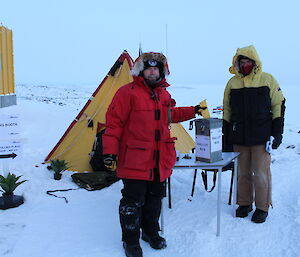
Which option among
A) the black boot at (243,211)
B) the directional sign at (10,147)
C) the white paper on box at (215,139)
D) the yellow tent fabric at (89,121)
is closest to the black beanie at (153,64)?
the white paper on box at (215,139)

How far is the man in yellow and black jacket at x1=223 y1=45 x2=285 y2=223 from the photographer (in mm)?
3555

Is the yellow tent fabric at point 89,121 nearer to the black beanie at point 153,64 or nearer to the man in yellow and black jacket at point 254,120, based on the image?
the man in yellow and black jacket at point 254,120

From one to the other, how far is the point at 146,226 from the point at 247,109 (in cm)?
170

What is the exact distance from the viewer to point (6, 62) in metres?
12.7

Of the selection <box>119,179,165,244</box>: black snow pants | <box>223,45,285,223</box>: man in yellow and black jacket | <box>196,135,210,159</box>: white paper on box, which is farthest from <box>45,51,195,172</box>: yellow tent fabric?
<box>119,179,165,244</box>: black snow pants

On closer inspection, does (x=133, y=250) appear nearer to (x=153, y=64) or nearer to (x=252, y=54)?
(x=153, y=64)

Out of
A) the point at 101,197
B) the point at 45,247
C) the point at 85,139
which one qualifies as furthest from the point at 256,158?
the point at 85,139

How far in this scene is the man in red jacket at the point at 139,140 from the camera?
276 cm

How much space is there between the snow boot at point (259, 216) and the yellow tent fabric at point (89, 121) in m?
2.97

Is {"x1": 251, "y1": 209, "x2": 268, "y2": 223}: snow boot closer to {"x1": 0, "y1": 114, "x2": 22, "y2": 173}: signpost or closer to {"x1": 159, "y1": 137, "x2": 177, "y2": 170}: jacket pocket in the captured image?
{"x1": 159, "y1": 137, "x2": 177, "y2": 170}: jacket pocket

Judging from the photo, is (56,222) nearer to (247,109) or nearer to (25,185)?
(25,185)

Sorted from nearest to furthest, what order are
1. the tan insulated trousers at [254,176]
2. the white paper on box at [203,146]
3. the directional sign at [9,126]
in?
the white paper on box at [203,146], the tan insulated trousers at [254,176], the directional sign at [9,126]

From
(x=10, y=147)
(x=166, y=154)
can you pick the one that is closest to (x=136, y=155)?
(x=166, y=154)

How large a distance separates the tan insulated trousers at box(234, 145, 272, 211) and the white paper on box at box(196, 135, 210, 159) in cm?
67
